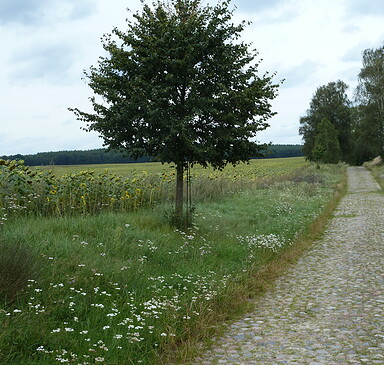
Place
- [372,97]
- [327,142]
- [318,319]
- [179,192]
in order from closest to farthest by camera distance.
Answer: [318,319] → [179,192] → [372,97] → [327,142]

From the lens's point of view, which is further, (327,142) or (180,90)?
(327,142)

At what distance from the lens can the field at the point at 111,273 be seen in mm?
4320

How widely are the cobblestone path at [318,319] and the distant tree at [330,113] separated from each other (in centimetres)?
5959

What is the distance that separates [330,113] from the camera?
6619 centimetres

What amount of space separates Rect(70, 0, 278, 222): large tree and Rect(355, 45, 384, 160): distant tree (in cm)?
4120

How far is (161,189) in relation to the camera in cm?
1489

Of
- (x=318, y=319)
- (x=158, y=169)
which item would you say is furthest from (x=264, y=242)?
(x=158, y=169)

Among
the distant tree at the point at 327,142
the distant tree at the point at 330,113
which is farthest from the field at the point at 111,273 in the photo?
the distant tree at the point at 330,113

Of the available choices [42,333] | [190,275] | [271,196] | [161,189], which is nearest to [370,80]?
[271,196]

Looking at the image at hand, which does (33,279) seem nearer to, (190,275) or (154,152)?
(190,275)

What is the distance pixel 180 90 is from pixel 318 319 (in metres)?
6.61

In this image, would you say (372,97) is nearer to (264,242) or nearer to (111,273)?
(264,242)

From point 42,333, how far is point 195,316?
194cm

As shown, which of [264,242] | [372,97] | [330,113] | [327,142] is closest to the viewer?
[264,242]
